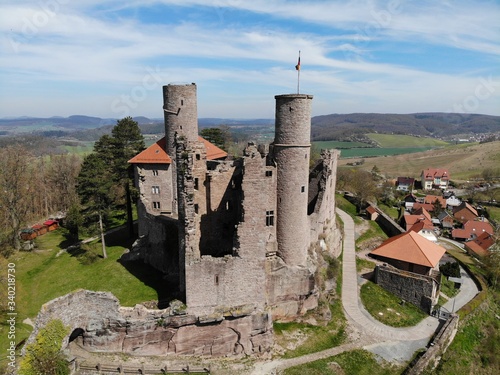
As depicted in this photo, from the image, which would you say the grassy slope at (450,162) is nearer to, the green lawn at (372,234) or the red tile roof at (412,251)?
the green lawn at (372,234)

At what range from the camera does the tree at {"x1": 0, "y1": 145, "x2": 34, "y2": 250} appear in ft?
113

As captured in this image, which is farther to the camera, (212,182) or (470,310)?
(470,310)

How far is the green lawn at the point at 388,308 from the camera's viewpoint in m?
27.7

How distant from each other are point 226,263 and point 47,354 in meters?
11.0

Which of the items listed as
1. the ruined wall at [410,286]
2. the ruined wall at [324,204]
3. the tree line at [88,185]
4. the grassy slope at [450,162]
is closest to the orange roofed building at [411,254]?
the ruined wall at [410,286]

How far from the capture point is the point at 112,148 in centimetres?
3997

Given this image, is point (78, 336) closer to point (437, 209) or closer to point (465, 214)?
point (465, 214)

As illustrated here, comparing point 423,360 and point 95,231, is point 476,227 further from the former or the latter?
point 95,231

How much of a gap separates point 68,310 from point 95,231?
13738mm

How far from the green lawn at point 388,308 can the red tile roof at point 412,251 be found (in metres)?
5.26

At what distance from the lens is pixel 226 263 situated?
2156 centimetres

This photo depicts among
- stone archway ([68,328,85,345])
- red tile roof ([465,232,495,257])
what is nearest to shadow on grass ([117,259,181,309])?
stone archway ([68,328,85,345])

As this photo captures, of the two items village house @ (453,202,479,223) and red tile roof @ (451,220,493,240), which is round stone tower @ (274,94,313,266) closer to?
red tile roof @ (451,220,493,240)

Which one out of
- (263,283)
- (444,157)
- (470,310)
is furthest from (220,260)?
(444,157)
